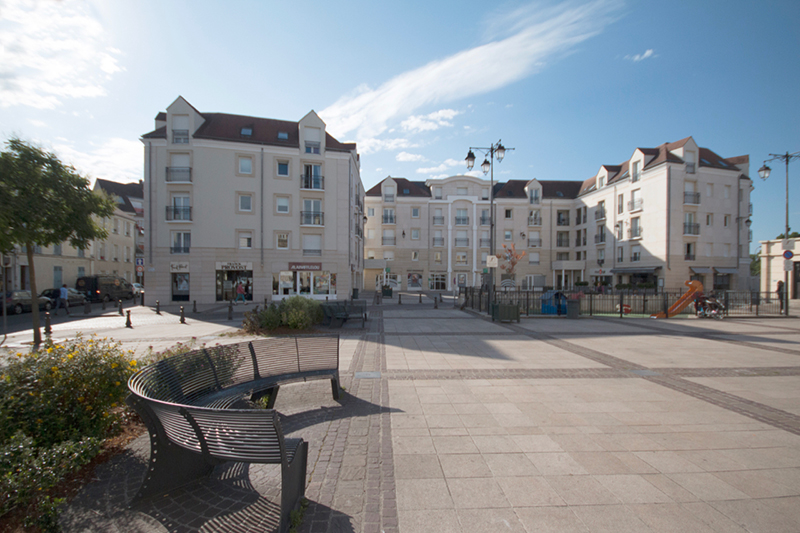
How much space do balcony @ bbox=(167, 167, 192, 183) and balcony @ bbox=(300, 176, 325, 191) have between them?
26.4 feet

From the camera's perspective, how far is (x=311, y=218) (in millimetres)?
29047

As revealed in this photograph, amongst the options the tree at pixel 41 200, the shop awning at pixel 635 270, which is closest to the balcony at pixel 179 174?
the tree at pixel 41 200

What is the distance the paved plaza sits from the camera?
2.85m

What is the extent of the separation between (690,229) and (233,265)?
41150 millimetres

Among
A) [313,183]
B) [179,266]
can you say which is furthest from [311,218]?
[179,266]

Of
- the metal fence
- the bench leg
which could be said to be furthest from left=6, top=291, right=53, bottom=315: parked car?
the bench leg

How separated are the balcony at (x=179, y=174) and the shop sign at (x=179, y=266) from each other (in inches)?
236

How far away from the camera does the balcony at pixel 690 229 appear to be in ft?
117

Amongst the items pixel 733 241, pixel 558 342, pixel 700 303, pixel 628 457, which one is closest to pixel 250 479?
pixel 628 457

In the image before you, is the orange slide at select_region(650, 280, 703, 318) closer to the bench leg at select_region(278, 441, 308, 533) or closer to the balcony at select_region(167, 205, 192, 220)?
the bench leg at select_region(278, 441, 308, 533)

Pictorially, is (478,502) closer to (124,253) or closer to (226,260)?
(226,260)

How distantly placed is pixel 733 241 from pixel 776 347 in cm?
3637

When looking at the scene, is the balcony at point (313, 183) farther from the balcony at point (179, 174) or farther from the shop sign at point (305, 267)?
the balcony at point (179, 174)

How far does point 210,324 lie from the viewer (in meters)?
15.3
